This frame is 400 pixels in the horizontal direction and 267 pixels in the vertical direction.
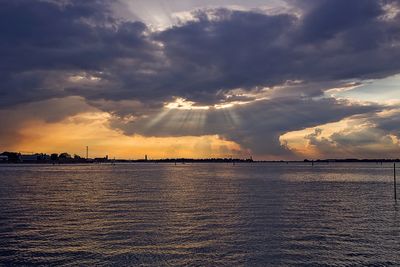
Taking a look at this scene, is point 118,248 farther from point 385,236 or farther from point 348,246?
point 385,236

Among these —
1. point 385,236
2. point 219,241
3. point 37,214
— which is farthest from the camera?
point 37,214

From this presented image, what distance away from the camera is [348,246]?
95.4 ft

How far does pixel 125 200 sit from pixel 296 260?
1429 inches

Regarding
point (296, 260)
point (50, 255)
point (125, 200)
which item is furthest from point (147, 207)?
point (296, 260)

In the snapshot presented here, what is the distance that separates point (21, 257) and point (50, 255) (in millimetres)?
1664

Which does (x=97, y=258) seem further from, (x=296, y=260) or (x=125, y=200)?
(x=125, y=200)

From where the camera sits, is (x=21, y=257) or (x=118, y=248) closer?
(x=21, y=257)

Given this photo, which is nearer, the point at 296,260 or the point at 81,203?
the point at 296,260

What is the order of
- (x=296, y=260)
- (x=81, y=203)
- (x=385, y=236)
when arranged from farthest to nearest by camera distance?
(x=81, y=203)
(x=385, y=236)
(x=296, y=260)

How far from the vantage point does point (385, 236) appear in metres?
32.8

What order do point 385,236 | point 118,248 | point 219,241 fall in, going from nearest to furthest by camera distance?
point 118,248 < point 219,241 < point 385,236

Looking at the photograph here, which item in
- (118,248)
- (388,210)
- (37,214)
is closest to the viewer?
(118,248)

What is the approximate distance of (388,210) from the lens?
49.3m

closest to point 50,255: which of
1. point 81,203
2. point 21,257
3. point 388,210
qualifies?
point 21,257
